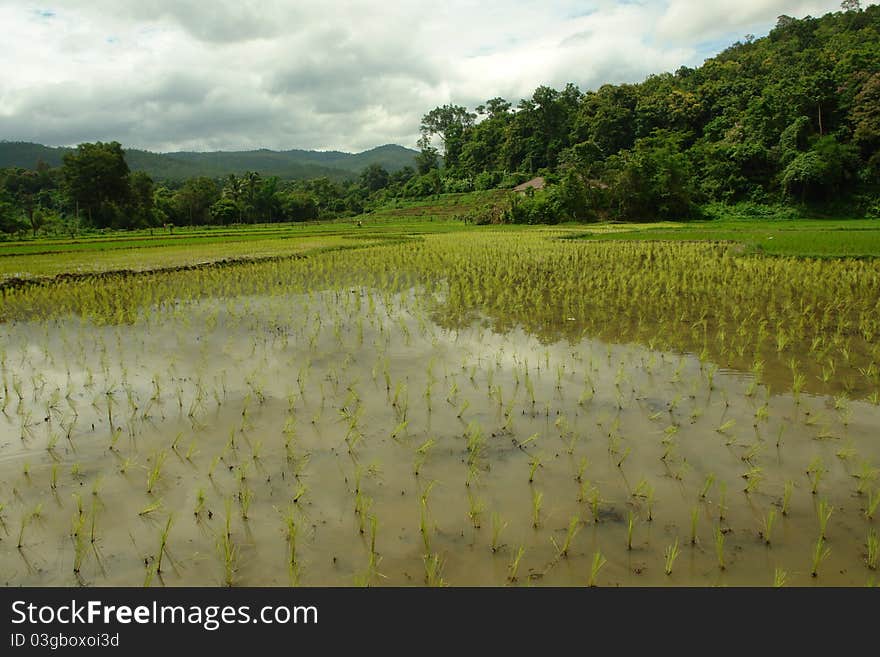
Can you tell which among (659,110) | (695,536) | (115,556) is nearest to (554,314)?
(695,536)

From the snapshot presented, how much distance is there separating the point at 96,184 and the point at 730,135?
5382 cm

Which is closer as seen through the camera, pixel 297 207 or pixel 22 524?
pixel 22 524

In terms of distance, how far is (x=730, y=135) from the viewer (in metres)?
37.8

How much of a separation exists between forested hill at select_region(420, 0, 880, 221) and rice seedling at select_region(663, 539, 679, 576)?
3205 centimetres

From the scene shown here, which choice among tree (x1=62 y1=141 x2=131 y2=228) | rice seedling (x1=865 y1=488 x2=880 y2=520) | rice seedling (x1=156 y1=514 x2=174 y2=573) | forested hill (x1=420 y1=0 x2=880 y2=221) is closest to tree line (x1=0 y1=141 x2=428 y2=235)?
tree (x1=62 y1=141 x2=131 y2=228)

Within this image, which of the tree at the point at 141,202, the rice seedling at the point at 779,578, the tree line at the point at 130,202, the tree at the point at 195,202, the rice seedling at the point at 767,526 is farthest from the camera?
the tree at the point at 195,202

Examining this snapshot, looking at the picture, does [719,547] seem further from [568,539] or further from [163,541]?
[163,541]

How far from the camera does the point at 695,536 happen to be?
2662 mm

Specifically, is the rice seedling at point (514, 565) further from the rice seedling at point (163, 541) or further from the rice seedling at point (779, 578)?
the rice seedling at point (163, 541)

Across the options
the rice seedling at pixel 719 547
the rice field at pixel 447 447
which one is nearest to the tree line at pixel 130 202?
the rice field at pixel 447 447

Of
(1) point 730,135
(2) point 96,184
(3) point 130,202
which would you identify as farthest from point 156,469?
(2) point 96,184

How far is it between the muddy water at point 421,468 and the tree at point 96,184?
162 ft

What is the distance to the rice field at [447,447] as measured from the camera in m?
2.56

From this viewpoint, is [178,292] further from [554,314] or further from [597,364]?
[597,364]
